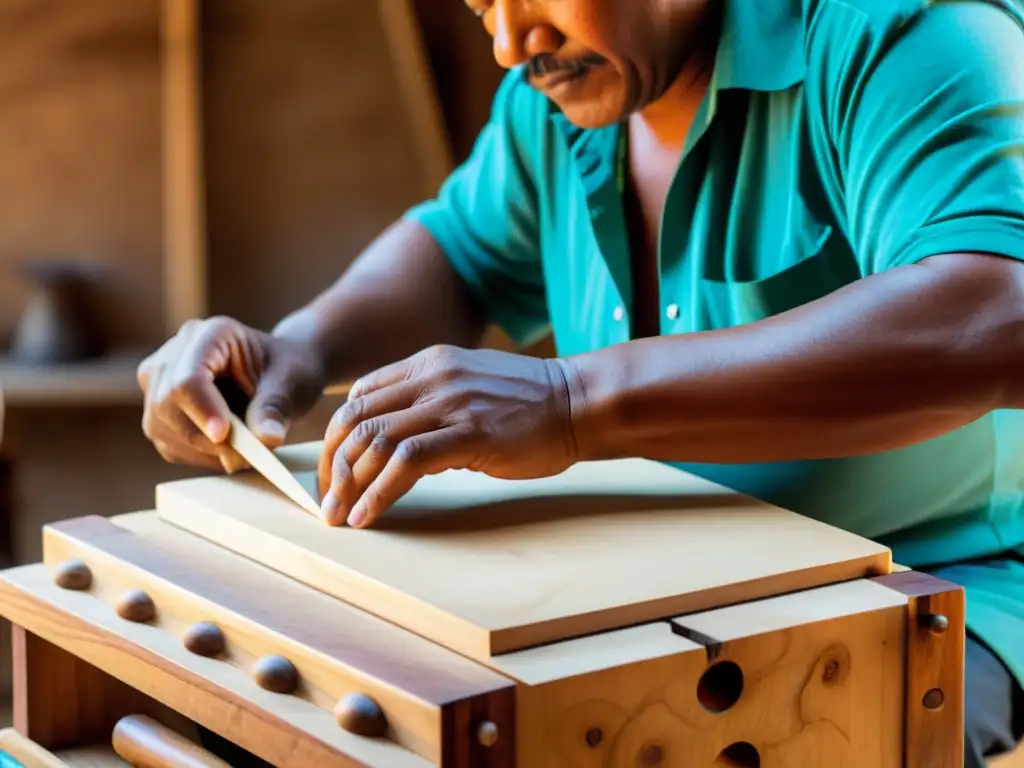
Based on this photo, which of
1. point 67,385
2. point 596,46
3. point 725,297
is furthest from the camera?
point 67,385

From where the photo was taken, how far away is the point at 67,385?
2727mm

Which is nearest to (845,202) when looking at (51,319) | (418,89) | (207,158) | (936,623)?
(936,623)

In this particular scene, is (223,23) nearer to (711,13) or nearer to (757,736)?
(711,13)

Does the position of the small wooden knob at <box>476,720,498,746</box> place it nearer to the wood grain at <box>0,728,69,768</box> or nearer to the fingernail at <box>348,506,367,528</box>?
the fingernail at <box>348,506,367,528</box>

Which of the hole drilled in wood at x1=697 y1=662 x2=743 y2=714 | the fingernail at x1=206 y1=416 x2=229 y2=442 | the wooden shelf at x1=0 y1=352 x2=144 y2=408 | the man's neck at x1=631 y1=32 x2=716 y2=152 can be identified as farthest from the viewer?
the wooden shelf at x1=0 y1=352 x2=144 y2=408

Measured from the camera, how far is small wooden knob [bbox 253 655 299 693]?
0.84 meters

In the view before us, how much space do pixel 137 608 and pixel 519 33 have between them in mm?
582

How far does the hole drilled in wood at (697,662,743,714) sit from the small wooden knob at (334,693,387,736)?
0.65 ft

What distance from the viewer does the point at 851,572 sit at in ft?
3.06

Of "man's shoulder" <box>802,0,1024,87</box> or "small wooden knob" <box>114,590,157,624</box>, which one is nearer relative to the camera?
"small wooden knob" <box>114,590,157,624</box>

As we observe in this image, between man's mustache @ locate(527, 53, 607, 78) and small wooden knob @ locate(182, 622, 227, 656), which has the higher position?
man's mustache @ locate(527, 53, 607, 78)

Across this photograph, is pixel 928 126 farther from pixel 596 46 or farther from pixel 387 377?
pixel 387 377

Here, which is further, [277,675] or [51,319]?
[51,319]

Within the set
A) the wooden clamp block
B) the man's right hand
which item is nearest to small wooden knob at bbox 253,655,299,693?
the wooden clamp block
